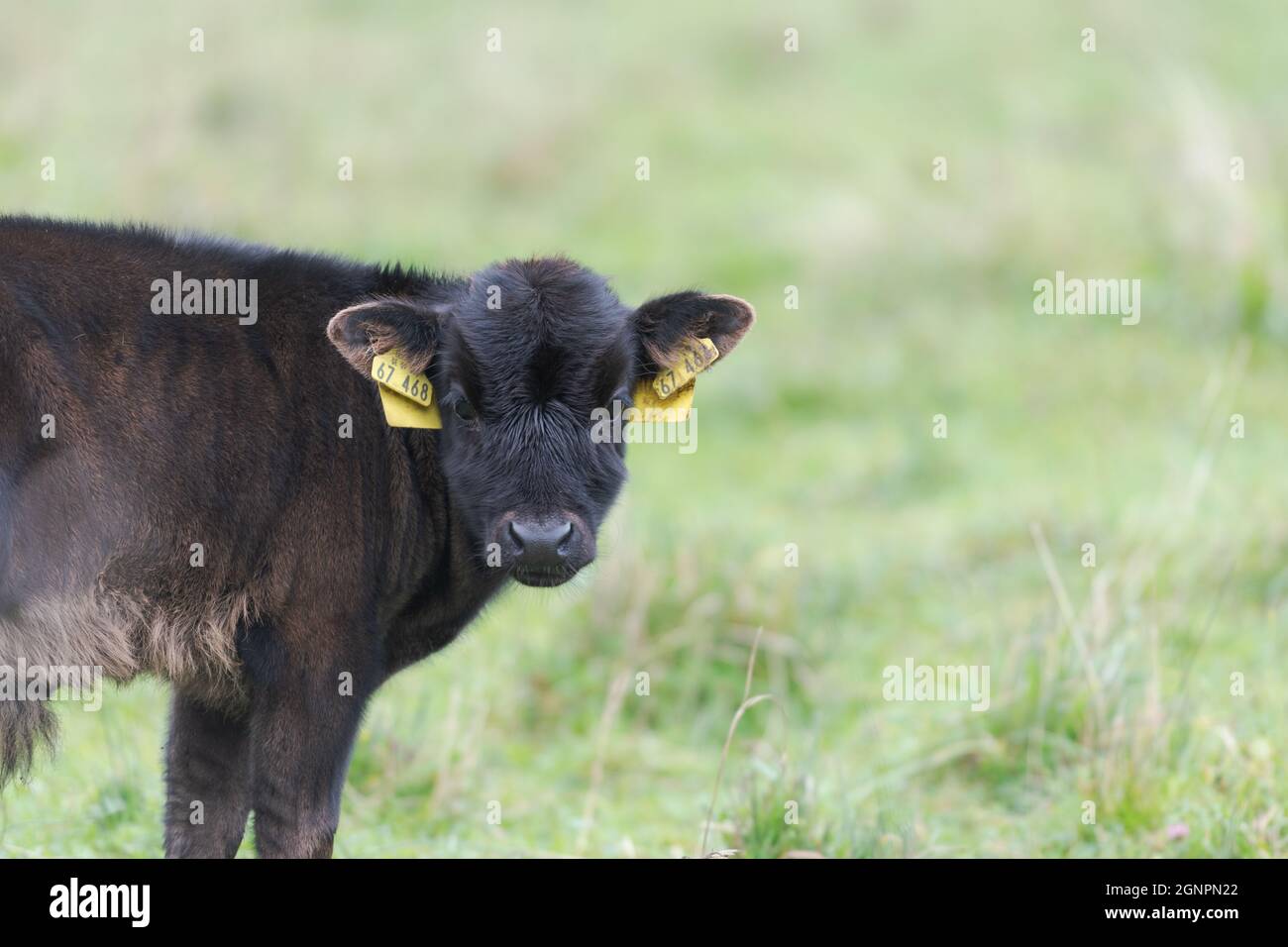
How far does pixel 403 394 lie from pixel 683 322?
1.00 m

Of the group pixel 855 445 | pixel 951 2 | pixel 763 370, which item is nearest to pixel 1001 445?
pixel 855 445

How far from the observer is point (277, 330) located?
5352 millimetres

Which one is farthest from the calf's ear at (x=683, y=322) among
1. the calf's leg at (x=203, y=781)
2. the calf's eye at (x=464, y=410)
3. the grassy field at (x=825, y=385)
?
the calf's leg at (x=203, y=781)

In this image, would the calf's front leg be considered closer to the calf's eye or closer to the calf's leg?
the calf's leg

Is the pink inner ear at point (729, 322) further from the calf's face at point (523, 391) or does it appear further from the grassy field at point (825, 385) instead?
the grassy field at point (825, 385)

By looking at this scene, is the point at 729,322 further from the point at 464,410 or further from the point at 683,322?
the point at 464,410

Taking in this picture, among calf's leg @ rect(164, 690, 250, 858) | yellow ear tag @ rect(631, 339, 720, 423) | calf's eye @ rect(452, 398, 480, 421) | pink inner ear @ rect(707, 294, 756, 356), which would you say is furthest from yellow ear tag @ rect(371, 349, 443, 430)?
calf's leg @ rect(164, 690, 250, 858)

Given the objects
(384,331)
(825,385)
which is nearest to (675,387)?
(384,331)

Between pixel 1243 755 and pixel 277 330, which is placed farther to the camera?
pixel 1243 755

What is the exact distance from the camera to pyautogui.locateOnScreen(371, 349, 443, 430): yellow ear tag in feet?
17.0

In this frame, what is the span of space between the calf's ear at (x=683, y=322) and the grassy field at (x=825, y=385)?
3.11 feet

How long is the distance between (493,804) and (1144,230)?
31.4 ft
